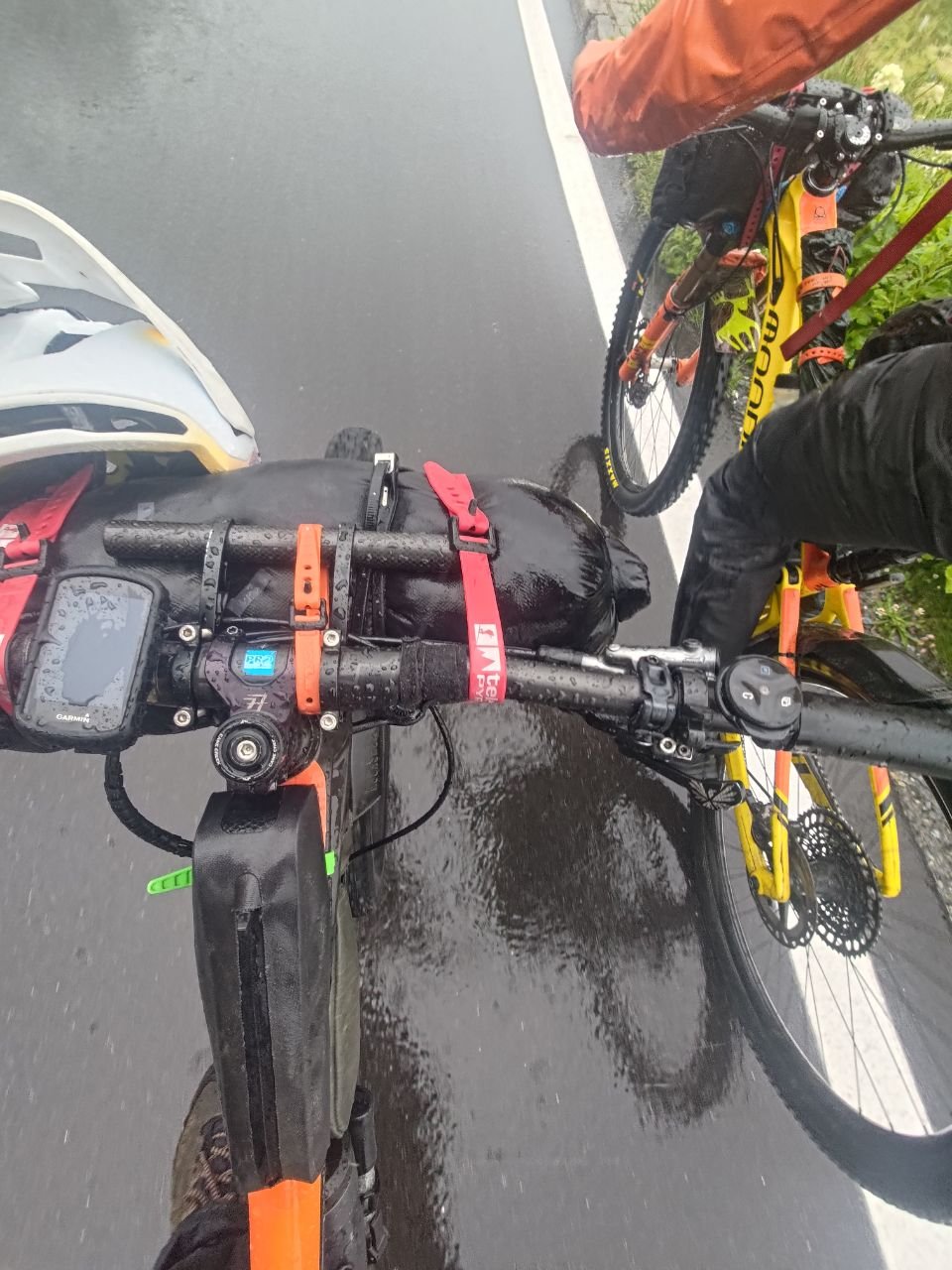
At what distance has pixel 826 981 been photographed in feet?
6.67

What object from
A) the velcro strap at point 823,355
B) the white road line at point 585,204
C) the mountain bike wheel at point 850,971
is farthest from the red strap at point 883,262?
the white road line at point 585,204

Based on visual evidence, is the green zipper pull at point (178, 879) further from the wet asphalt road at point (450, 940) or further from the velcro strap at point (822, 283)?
the velcro strap at point (822, 283)

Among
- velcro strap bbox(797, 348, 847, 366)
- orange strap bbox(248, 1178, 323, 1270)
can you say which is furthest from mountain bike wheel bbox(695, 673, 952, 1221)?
orange strap bbox(248, 1178, 323, 1270)

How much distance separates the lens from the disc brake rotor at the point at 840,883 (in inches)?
66.4

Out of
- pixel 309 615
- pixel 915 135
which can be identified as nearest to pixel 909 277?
pixel 915 135

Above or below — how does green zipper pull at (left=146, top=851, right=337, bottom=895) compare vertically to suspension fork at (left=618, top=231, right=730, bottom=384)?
below

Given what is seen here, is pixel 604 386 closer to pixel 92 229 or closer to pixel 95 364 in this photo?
pixel 95 364

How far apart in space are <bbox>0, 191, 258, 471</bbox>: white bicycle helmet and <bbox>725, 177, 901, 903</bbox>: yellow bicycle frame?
50.5 inches

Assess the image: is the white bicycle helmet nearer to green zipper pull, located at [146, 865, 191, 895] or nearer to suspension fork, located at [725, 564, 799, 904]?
green zipper pull, located at [146, 865, 191, 895]

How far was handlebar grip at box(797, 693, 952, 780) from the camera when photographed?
3.33 ft

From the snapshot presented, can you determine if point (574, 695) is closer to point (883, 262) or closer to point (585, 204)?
point (883, 262)

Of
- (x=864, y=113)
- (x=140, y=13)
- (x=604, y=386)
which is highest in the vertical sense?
(x=140, y=13)

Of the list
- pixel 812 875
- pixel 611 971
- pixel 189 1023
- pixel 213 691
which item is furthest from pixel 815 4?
pixel 189 1023

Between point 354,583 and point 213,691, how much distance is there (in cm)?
38
